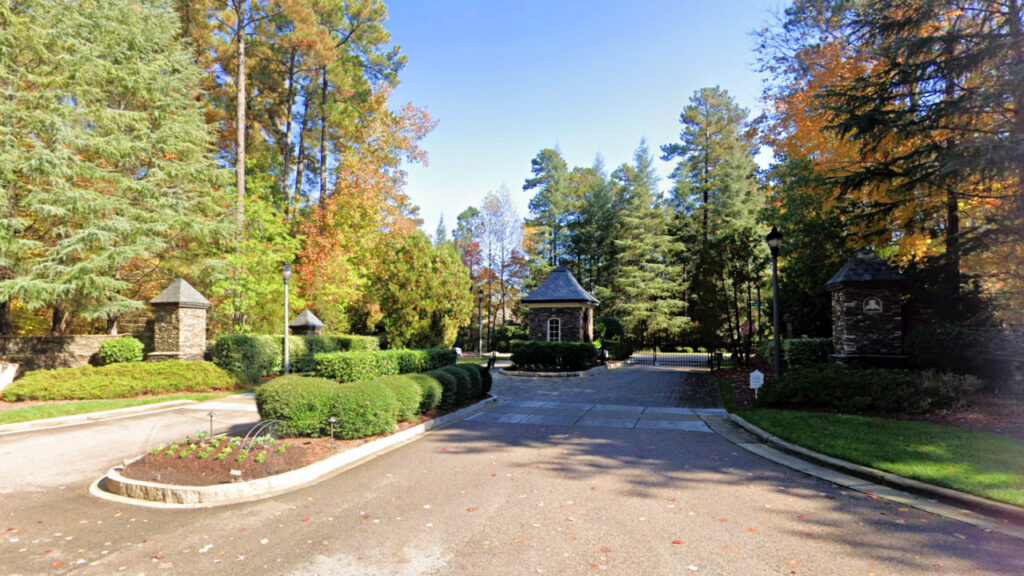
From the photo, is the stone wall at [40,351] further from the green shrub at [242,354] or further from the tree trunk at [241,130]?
the tree trunk at [241,130]

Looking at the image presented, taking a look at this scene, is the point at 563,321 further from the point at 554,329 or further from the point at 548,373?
the point at 548,373

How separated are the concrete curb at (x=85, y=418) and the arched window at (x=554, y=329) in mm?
17005

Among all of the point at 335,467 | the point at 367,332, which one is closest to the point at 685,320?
the point at 367,332

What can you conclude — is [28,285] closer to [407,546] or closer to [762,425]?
[407,546]

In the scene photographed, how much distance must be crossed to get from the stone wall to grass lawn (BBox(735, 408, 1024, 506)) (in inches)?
795

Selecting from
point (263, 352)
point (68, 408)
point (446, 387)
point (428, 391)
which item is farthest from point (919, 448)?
point (263, 352)

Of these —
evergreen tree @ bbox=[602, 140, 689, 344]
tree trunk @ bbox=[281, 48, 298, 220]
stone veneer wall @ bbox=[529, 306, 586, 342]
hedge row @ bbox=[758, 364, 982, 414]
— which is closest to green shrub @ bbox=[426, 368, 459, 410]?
hedge row @ bbox=[758, 364, 982, 414]

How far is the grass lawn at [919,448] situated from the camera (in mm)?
5703

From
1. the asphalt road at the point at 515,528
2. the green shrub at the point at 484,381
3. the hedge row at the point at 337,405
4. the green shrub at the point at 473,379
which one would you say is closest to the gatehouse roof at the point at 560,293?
the green shrub at the point at 484,381

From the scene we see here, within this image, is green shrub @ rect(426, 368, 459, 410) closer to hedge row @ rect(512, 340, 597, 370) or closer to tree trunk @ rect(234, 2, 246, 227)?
hedge row @ rect(512, 340, 597, 370)

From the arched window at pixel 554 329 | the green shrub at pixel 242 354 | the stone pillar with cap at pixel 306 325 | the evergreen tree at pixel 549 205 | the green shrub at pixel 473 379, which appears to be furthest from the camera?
the evergreen tree at pixel 549 205

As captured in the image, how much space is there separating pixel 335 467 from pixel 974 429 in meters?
10.6

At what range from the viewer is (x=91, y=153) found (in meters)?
18.0

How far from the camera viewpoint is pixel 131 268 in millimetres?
19859
